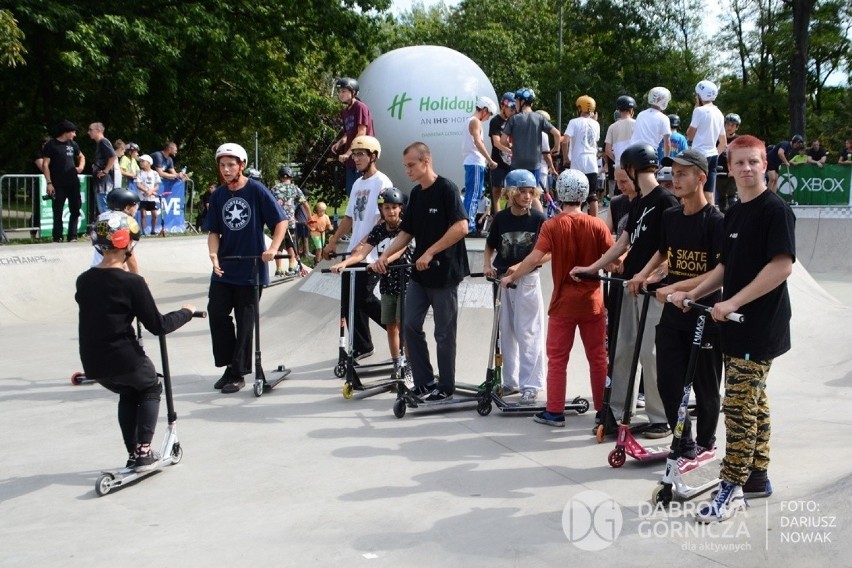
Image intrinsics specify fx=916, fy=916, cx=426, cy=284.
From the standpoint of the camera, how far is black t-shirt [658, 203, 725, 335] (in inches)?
205

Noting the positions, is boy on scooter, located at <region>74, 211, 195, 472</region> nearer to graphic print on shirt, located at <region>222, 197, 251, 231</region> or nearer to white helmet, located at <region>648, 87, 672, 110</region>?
graphic print on shirt, located at <region>222, 197, 251, 231</region>

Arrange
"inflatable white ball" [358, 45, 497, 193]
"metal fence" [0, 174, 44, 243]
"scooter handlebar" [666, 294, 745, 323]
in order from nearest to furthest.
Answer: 1. "scooter handlebar" [666, 294, 745, 323]
2. "inflatable white ball" [358, 45, 497, 193]
3. "metal fence" [0, 174, 44, 243]

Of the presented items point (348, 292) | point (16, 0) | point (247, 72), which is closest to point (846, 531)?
point (348, 292)

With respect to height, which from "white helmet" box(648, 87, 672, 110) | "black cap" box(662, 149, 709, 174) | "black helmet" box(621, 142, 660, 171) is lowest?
"black cap" box(662, 149, 709, 174)

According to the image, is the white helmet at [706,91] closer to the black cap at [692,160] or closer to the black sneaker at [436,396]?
the black sneaker at [436,396]

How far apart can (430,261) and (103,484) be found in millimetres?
2902

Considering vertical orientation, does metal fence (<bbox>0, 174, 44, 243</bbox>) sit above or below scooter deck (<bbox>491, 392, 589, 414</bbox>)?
above

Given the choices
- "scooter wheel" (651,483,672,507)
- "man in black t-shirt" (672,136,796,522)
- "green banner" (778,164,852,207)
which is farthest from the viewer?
"green banner" (778,164,852,207)

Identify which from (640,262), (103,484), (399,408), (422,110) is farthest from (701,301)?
(422,110)

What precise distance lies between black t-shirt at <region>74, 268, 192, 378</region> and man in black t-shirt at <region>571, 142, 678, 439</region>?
109 inches

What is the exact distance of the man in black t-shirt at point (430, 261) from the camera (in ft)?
23.5

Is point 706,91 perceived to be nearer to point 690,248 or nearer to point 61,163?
point 690,248

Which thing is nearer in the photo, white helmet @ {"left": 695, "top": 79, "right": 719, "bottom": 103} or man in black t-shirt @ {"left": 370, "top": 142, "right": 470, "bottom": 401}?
man in black t-shirt @ {"left": 370, "top": 142, "right": 470, "bottom": 401}

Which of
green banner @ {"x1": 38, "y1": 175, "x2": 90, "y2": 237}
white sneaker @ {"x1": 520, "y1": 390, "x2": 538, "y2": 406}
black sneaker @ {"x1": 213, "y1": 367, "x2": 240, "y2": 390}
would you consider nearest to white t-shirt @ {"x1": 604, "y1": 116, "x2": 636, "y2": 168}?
→ white sneaker @ {"x1": 520, "y1": 390, "x2": 538, "y2": 406}
